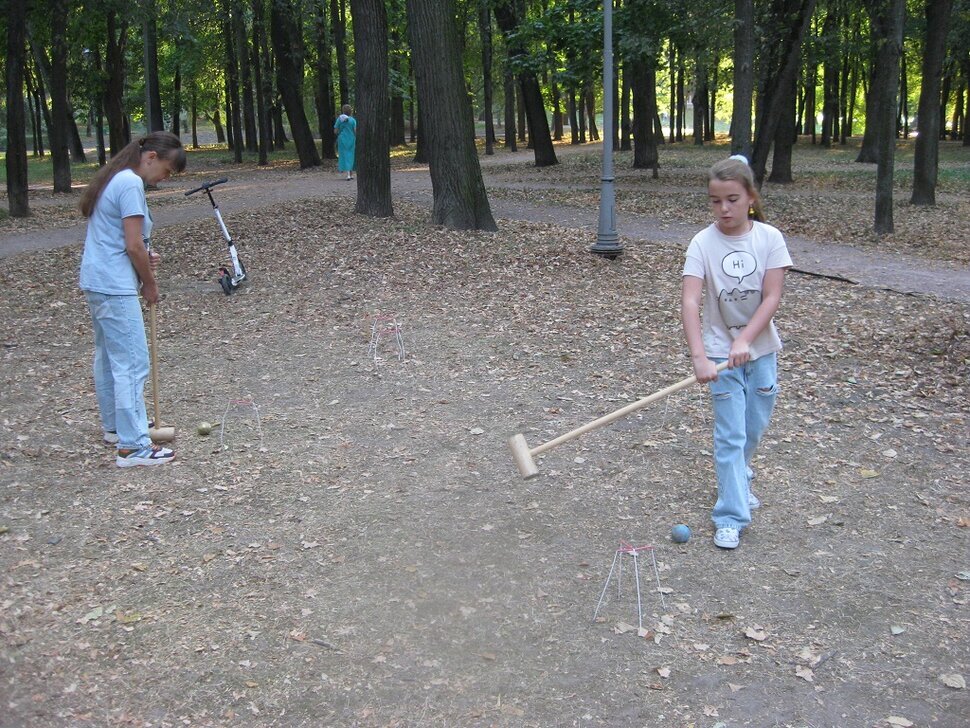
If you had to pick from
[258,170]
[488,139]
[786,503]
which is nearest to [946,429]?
[786,503]

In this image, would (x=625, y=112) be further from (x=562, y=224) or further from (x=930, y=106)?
(x=562, y=224)

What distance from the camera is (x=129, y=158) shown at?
5559 mm

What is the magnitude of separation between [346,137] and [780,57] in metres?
9.99

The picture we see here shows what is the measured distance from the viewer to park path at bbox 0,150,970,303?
11.0 metres

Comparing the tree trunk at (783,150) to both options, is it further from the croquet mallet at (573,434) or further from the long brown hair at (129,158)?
the croquet mallet at (573,434)

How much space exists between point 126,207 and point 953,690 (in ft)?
15.8

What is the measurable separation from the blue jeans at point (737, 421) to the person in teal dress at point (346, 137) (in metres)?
18.4

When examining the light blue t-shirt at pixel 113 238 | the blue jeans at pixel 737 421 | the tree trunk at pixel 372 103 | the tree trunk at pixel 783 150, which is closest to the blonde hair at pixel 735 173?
the blue jeans at pixel 737 421

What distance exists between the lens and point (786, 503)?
17.1 feet

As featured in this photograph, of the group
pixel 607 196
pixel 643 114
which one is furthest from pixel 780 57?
pixel 607 196

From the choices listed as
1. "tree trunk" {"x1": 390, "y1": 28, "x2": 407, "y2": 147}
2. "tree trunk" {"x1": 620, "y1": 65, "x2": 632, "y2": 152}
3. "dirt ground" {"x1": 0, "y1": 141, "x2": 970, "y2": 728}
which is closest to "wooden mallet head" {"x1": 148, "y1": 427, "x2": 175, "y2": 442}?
"dirt ground" {"x1": 0, "y1": 141, "x2": 970, "y2": 728}

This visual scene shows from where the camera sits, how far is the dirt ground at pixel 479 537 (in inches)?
143

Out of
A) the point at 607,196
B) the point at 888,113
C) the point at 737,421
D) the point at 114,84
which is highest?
the point at 114,84

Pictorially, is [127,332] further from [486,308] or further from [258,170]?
[258,170]
